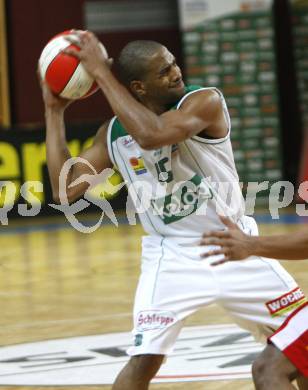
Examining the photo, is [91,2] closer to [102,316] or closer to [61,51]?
[102,316]

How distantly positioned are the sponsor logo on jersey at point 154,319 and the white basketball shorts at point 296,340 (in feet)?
2.00

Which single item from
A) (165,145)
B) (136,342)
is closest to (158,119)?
(165,145)

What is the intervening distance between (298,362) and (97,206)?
11.6 m

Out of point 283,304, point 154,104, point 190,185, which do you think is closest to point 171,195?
point 190,185

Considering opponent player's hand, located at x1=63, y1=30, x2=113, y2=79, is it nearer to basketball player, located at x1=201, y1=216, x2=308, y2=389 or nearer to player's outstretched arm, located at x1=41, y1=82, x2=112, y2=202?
player's outstretched arm, located at x1=41, y1=82, x2=112, y2=202

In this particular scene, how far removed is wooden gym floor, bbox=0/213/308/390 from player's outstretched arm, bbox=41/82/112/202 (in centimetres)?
131

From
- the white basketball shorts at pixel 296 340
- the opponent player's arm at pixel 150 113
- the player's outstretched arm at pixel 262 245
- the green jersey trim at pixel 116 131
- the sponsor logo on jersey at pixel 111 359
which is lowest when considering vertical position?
the sponsor logo on jersey at pixel 111 359

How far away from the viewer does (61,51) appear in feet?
16.6

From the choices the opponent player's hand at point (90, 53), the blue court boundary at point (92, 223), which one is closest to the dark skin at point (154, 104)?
the opponent player's hand at point (90, 53)

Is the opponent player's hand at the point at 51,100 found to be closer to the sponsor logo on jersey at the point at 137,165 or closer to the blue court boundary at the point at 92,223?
the sponsor logo on jersey at the point at 137,165

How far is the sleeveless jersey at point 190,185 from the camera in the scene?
16.5 feet

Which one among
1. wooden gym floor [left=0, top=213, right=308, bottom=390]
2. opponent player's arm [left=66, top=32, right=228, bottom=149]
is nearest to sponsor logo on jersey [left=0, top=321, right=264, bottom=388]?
wooden gym floor [left=0, top=213, right=308, bottom=390]

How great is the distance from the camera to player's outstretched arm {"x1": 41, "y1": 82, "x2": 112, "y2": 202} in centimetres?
530

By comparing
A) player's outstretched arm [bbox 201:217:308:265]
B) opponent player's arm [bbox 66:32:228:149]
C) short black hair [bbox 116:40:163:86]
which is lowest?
player's outstretched arm [bbox 201:217:308:265]
